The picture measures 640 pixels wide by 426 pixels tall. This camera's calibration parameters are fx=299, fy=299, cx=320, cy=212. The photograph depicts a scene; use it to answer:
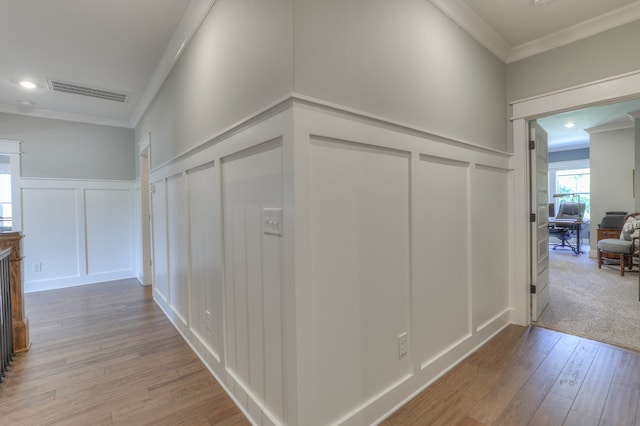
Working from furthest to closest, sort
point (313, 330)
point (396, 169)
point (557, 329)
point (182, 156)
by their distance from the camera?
point (557, 329) → point (182, 156) → point (396, 169) → point (313, 330)

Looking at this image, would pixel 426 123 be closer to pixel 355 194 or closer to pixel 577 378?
pixel 355 194

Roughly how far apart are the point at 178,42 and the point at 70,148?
3.22m

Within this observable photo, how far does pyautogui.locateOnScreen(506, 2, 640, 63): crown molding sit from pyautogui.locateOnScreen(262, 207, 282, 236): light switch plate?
2775 mm

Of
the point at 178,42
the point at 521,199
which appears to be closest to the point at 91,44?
the point at 178,42

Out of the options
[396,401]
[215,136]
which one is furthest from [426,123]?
[396,401]

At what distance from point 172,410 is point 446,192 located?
216 centimetres

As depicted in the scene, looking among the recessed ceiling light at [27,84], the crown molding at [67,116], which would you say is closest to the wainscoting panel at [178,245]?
the recessed ceiling light at [27,84]

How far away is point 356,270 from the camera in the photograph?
1.48m

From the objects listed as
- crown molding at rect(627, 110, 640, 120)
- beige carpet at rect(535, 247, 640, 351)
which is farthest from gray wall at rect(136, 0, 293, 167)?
crown molding at rect(627, 110, 640, 120)

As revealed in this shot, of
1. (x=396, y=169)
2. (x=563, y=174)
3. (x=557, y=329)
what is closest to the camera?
(x=396, y=169)

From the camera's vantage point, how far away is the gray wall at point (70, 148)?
162 inches

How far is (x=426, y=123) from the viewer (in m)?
1.87

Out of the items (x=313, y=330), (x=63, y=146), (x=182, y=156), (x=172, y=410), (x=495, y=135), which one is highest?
(x=63, y=146)

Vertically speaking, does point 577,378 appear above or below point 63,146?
below
